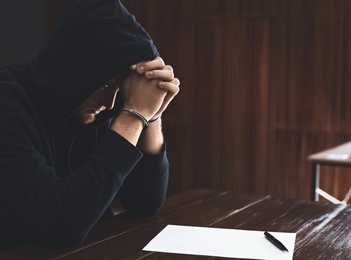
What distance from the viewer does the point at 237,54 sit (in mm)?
5238

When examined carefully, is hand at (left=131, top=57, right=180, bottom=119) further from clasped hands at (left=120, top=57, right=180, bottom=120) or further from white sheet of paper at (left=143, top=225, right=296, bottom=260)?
white sheet of paper at (left=143, top=225, right=296, bottom=260)

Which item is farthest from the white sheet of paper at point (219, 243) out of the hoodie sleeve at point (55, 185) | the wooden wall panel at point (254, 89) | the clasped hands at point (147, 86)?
the wooden wall panel at point (254, 89)

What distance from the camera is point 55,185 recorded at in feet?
4.08

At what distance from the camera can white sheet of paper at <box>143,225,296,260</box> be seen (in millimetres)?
1194

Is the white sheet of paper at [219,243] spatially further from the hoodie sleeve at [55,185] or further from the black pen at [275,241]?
the hoodie sleeve at [55,185]

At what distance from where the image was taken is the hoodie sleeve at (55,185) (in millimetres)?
1216

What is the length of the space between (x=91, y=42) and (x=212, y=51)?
4.06 m

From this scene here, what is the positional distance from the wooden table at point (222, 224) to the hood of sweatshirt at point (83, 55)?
1.08 ft

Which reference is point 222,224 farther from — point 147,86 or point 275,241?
point 147,86

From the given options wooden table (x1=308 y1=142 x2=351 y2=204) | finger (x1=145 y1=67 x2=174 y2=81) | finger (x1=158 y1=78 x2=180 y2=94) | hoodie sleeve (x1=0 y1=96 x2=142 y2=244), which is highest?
finger (x1=145 y1=67 x2=174 y2=81)

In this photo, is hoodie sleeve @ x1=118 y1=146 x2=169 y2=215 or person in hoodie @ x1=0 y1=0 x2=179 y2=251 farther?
hoodie sleeve @ x1=118 y1=146 x2=169 y2=215

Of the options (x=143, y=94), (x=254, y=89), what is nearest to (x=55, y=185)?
(x=143, y=94)

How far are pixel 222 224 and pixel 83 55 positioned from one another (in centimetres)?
55

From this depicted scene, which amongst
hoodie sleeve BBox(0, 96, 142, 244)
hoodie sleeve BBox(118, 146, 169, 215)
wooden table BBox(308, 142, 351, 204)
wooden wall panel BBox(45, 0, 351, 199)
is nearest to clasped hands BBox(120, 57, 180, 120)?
hoodie sleeve BBox(0, 96, 142, 244)
